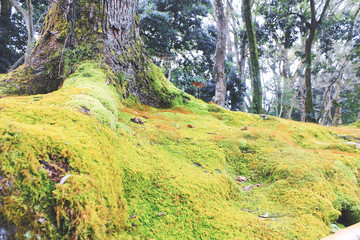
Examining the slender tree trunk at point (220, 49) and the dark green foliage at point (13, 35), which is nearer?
the slender tree trunk at point (220, 49)

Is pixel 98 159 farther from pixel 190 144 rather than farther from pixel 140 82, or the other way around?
pixel 140 82

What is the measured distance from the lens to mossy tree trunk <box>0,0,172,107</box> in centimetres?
338

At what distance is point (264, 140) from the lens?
10.6ft

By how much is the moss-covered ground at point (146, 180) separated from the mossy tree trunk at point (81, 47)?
0.51 metres

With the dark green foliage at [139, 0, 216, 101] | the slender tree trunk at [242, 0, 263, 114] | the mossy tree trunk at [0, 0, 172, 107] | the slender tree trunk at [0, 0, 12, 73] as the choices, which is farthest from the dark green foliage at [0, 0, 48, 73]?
the slender tree trunk at [242, 0, 263, 114]

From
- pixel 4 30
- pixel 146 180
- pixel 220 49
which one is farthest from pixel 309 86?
pixel 4 30

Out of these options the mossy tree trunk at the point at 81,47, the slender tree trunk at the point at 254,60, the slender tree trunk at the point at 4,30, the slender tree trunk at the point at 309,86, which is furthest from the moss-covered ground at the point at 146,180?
the slender tree trunk at the point at 4,30

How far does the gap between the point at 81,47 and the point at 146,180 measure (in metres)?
2.93

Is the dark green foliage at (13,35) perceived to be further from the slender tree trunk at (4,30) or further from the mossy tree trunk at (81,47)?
the mossy tree trunk at (81,47)

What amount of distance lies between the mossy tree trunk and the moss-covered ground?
0.51 m

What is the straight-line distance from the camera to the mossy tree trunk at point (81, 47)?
338cm

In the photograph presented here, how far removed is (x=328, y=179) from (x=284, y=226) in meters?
1.18

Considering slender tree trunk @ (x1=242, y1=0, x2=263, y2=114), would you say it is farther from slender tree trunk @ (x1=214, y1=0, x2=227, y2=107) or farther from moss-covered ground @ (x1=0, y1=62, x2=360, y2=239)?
moss-covered ground @ (x1=0, y1=62, x2=360, y2=239)

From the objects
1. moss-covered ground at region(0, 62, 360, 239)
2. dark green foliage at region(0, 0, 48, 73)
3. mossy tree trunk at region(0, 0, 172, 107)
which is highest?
dark green foliage at region(0, 0, 48, 73)
